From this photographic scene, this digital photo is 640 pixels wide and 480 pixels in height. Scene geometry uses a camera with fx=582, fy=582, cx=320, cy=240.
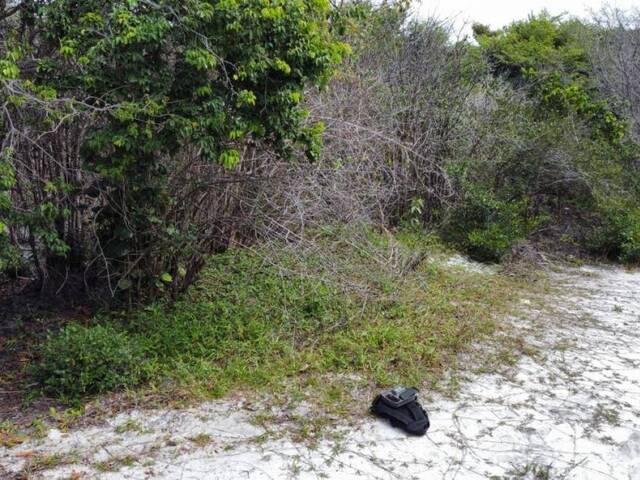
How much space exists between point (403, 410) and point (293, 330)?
1.57 metres

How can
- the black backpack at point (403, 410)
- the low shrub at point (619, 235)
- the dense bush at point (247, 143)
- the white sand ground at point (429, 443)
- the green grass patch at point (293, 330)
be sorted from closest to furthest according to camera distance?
the white sand ground at point (429, 443)
the black backpack at point (403, 410)
the dense bush at point (247, 143)
the green grass patch at point (293, 330)
the low shrub at point (619, 235)

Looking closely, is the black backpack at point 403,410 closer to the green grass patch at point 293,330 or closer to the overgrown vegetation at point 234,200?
the green grass patch at point 293,330

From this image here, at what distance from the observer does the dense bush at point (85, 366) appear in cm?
390

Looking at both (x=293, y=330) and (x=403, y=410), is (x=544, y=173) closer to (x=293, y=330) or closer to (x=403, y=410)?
(x=293, y=330)

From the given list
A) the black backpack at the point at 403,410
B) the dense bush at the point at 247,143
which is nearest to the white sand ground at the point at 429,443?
the black backpack at the point at 403,410

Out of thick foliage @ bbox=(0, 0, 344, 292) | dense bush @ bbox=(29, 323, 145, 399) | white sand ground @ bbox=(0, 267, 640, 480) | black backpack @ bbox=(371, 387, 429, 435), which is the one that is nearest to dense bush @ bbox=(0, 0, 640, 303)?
thick foliage @ bbox=(0, 0, 344, 292)

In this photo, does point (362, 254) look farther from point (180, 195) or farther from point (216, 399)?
point (216, 399)

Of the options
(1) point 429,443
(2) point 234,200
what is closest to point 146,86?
(2) point 234,200

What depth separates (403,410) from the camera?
3682 millimetres

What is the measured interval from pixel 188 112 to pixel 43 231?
1.38 m

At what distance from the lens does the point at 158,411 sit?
379cm

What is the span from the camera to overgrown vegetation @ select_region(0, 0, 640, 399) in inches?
151

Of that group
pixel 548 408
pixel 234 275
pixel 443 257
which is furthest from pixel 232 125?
pixel 443 257

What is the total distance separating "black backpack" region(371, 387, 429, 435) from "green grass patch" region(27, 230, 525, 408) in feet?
1.08
